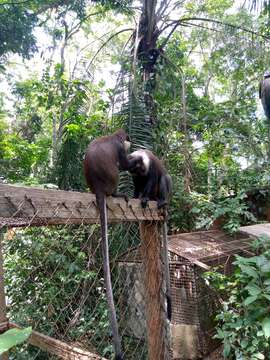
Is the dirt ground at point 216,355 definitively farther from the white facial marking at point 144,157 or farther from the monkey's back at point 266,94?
the monkey's back at point 266,94

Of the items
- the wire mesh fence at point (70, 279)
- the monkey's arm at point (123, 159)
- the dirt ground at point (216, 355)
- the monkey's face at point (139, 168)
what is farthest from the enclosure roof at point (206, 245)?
the monkey's arm at point (123, 159)

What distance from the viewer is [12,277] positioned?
13.3ft

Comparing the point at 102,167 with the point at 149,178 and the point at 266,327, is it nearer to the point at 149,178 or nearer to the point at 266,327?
the point at 149,178

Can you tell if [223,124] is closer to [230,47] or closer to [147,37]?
[230,47]

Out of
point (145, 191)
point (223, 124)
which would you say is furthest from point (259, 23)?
point (145, 191)

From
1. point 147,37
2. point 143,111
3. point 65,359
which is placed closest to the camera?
point 65,359

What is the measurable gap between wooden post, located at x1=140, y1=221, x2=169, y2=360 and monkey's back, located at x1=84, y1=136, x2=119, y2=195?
1.27ft

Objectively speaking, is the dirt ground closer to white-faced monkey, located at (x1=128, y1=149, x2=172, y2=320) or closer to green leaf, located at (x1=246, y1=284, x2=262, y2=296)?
white-faced monkey, located at (x1=128, y1=149, x2=172, y2=320)

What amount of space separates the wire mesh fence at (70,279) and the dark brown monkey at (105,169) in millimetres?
83

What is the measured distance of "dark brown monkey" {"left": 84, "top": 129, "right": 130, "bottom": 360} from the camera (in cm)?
179

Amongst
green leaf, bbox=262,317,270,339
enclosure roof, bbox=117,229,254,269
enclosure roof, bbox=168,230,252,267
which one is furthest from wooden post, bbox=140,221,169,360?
enclosure roof, bbox=168,230,252,267

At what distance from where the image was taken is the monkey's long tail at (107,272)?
1580 mm

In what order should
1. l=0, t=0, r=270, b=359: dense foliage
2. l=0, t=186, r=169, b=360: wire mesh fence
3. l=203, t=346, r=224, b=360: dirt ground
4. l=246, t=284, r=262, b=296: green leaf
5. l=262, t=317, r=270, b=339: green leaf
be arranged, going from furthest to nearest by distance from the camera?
l=0, t=0, r=270, b=359: dense foliage < l=203, t=346, r=224, b=360: dirt ground < l=246, t=284, r=262, b=296: green leaf < l=262, t=317, r=270, b=339: green leaf < l=0, t=186, r=169, b=360: wire mesh fence

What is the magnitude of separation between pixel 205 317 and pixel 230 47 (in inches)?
189
